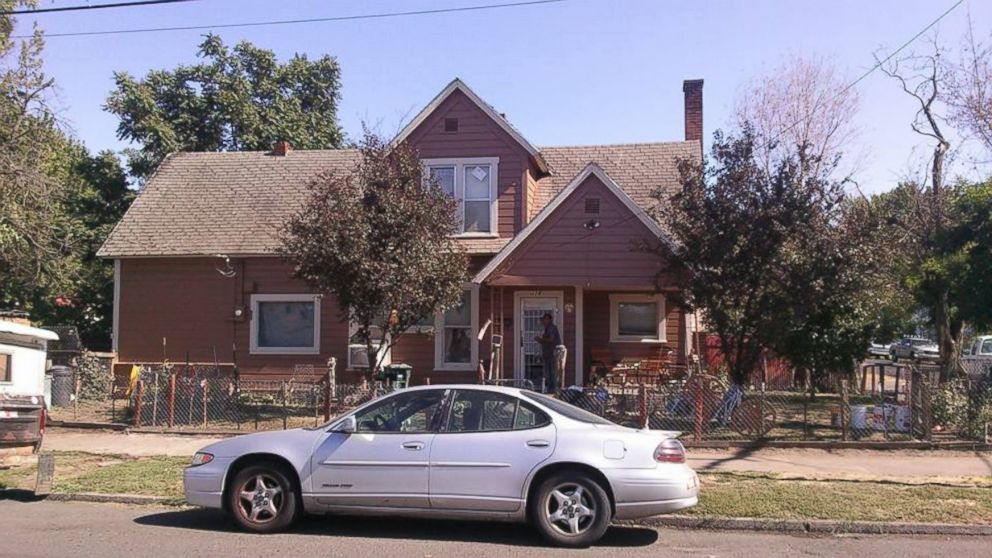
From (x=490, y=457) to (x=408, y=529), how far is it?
4.34 feet

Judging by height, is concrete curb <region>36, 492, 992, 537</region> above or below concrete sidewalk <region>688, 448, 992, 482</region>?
below

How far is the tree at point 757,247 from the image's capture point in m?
14.1

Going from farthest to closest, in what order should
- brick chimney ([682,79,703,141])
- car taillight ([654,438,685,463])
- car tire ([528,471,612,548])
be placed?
brick chimney ([682,79,703,141])
car taillight ([654,438,685,463])
car tire ([528,471,612,548])

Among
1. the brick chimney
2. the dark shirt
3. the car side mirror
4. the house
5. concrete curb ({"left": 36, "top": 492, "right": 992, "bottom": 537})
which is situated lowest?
concrete curb ({"left": 36, "top": 492, "right": 992, "bottom": 537})

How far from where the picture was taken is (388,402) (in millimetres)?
8391

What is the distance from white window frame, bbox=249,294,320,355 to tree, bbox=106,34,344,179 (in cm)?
1279

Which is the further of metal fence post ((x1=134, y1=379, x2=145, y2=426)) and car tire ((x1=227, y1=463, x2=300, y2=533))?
metal fence post ((x1=134, y1=379, x2=145, y2=426))

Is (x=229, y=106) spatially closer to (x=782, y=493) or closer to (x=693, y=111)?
(x=693, y=111)

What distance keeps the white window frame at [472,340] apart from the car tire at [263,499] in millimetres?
11415

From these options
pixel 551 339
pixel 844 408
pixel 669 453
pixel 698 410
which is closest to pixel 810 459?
pixel 844 408

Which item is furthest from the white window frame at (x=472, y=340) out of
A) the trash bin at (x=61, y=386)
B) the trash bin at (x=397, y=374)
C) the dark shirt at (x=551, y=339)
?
the trash bin at (x=61, y=386)

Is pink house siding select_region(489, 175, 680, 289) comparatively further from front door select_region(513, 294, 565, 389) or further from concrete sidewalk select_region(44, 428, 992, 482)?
concrete sidewalk select_region(44, 428, 992, 482)

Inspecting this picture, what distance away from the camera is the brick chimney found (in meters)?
24.0

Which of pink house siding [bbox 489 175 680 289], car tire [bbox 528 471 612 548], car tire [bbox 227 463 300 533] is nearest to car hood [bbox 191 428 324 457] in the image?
car tire [bbox 227 463 300 533]
